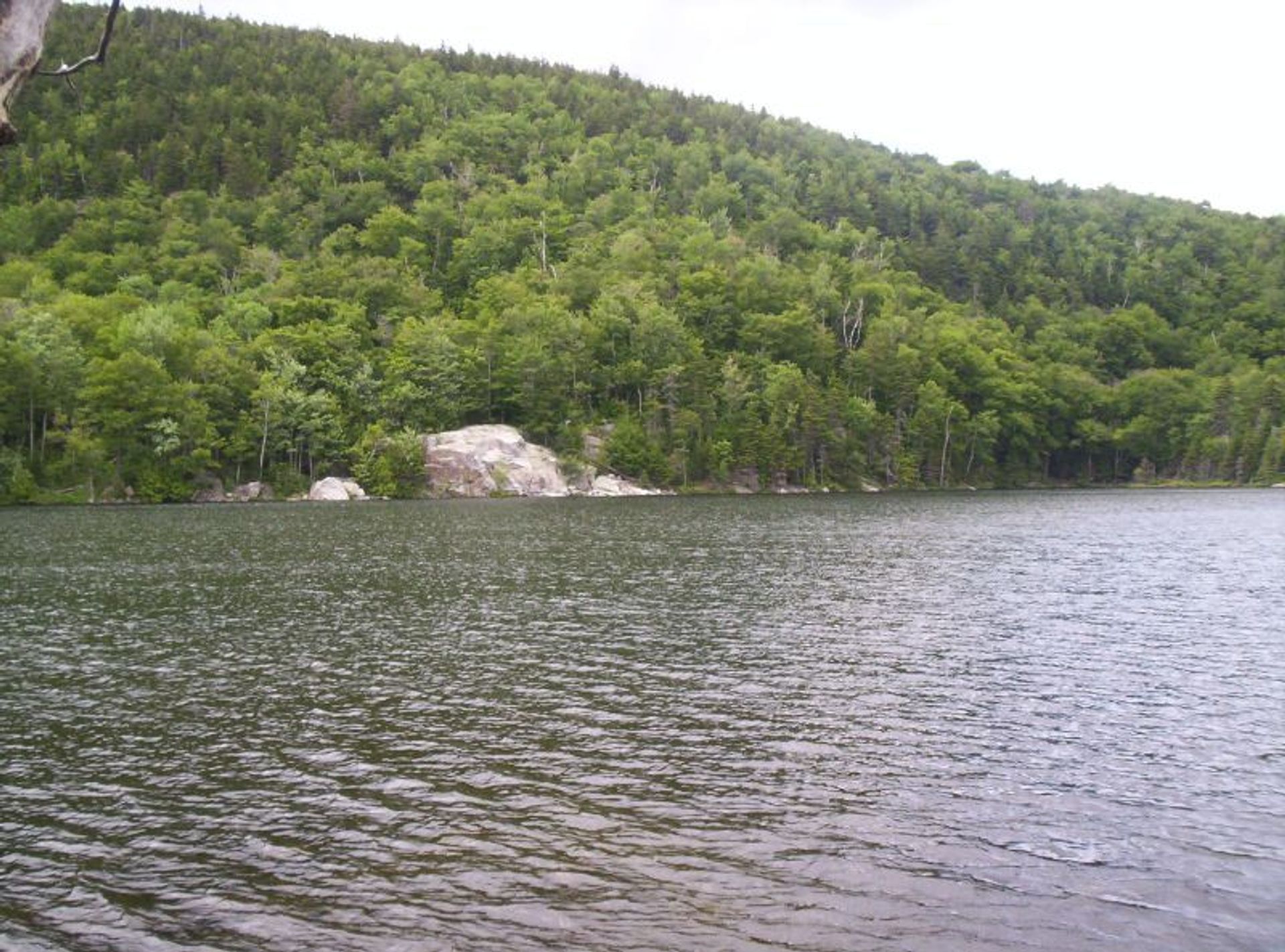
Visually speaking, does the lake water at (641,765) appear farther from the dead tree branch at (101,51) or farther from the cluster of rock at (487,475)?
the cluster of rock at (487,475)

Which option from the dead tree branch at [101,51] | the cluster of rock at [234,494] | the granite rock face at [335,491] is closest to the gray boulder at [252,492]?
the cluster of rock at [234,494]

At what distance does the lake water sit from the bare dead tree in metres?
10.2

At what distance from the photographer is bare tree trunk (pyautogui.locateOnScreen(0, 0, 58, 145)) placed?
7387 mm

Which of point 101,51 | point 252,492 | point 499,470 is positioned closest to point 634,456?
point 499,470

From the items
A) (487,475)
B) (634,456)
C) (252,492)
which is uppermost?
(634,456)

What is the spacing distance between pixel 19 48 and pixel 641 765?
1533cm

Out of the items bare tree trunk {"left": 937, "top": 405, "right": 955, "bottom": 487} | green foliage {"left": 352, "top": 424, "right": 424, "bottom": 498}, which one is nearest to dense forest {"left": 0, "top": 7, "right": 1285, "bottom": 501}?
green foliage {"left": 352, "top": 424, "right": 424, "bottom": 498}

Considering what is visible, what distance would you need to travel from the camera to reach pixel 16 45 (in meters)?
7.53

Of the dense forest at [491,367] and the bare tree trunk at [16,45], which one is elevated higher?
the dense forest at [491,367]

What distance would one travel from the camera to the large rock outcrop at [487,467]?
120 m

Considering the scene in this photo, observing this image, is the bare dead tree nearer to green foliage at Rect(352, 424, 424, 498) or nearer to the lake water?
the lake water

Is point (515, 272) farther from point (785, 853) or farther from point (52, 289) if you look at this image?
point (785, 853)

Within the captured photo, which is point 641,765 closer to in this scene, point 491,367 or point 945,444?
point 491,367

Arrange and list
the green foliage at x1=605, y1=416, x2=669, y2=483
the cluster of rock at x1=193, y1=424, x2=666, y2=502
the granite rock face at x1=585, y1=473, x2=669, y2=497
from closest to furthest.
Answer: the cluster of rock at x1=193, y1=424, x2=666, y2=502
the granite rock face at x1=585, y1=473, x2=669, y2=497
the green foliage at x1=605, y1=416, x2=669, y2=483
